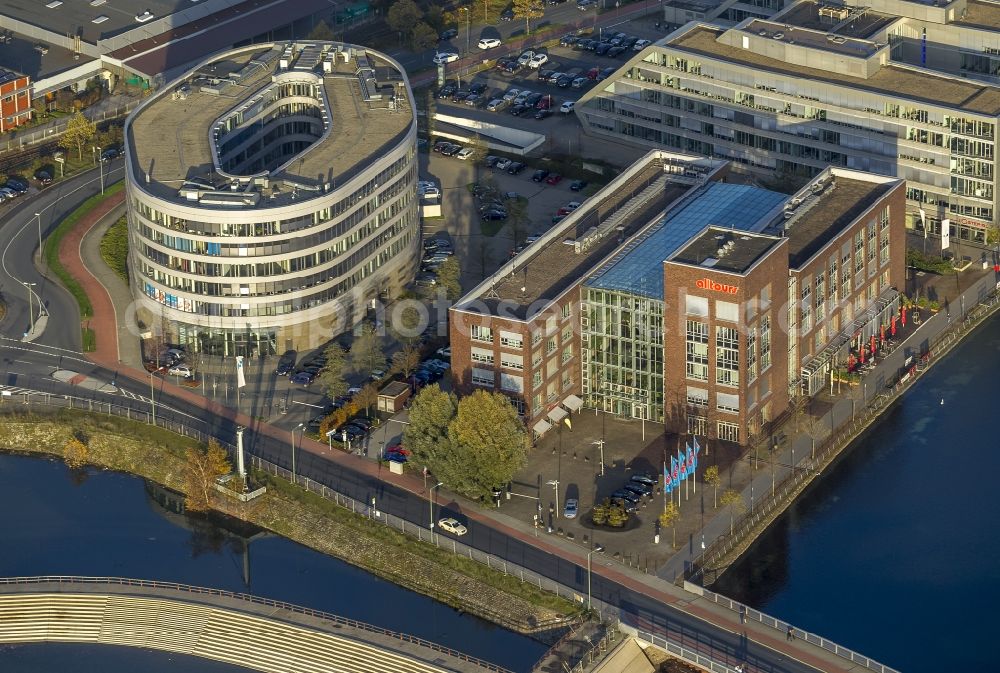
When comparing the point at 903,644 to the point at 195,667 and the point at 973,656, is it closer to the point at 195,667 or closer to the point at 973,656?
the point at 973,656

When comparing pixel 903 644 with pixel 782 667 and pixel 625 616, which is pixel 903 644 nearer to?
pixel 782 667

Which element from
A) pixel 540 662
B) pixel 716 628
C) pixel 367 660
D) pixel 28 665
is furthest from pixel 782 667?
pixel 28 665

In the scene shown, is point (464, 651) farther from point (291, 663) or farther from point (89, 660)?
point (89, 660)

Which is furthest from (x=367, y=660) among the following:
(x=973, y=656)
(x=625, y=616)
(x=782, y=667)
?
(x=973, y=656)

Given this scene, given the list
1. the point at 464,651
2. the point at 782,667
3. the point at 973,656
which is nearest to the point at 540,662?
the point at 464,651

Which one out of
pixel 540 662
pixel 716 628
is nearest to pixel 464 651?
pixel 540 662

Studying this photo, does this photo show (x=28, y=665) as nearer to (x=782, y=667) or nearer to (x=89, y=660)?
(x=89, y=660)
